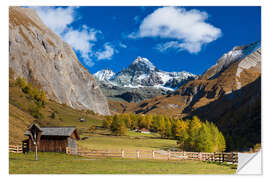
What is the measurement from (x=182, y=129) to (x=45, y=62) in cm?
8372

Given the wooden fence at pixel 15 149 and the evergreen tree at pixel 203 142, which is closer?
the wooden fence at pixel 15 149

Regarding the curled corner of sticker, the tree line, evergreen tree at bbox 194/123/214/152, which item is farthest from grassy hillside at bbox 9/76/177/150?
the curled corner of sticker

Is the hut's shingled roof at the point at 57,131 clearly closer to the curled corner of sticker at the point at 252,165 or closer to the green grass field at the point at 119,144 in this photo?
the green grass field at the point at 119,144

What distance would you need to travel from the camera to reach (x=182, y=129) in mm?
80625

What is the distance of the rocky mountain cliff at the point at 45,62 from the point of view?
113375 millimetres

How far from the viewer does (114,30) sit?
2862cm

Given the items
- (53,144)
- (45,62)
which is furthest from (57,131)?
(45,62)

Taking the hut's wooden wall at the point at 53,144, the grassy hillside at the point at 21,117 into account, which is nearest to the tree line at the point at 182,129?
the grassy hillside at the point at 21,117

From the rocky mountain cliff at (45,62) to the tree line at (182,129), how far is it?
1616 inches

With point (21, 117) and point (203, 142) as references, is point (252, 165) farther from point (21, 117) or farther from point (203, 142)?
point (21, 117)
